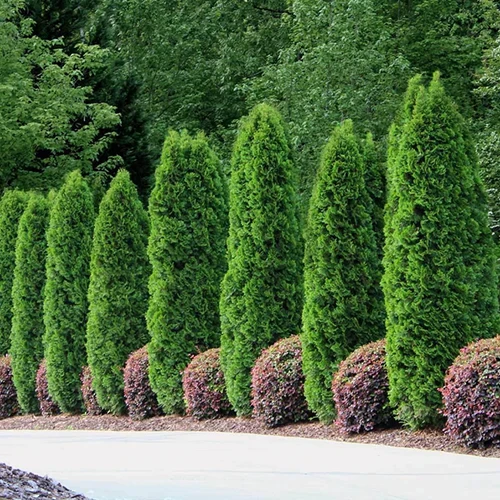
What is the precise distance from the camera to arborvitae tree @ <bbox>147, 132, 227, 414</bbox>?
13609 mm

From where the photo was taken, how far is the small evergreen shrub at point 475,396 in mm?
8703

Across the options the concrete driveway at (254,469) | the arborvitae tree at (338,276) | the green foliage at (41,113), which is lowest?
the concrete driveway at (254,469)

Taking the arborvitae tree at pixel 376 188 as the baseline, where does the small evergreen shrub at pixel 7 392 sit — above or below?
below

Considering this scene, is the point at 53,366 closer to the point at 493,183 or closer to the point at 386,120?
the point at 493,183

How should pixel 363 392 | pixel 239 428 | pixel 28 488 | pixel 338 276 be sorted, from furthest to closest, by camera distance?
1. pixel 239 428
2. pixel 338 276
3. pixel 363 392
4. pixel 28 488

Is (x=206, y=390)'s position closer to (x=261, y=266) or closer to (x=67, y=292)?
(x=261, y=266)

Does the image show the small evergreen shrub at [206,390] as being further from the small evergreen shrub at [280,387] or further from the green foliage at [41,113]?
the green foliage at [41,113]

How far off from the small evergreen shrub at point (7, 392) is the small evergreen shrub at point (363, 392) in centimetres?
908

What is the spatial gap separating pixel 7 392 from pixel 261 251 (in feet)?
25.3

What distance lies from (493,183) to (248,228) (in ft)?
32.6

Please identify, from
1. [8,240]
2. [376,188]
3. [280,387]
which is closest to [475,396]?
[280,387]

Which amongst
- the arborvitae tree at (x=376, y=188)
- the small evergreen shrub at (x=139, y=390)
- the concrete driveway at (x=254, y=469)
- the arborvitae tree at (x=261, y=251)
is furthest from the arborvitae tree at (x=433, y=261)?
the small evergreen shrub at (x=139, y=390)

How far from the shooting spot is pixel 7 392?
17.8 m

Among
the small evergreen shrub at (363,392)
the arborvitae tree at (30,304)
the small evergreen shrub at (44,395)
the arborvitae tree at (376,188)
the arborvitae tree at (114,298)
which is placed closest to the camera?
the small evergreen shrub at (363,392)
